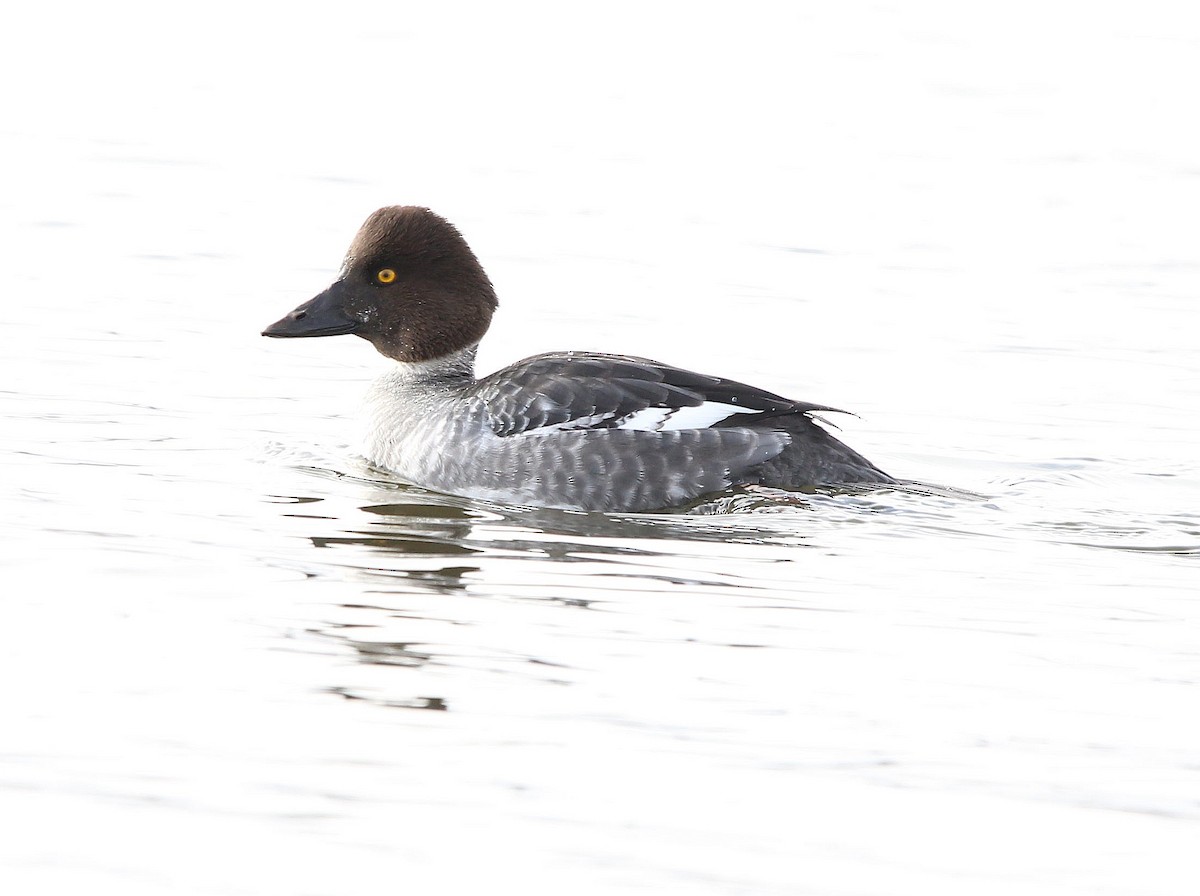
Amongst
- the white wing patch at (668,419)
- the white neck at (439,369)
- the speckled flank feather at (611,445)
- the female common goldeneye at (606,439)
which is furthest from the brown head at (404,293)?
the white wing patch at (668,419)

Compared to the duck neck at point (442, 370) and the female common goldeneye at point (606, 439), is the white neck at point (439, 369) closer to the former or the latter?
the duck neck at point (442, 370)

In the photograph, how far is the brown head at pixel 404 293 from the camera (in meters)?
10.1

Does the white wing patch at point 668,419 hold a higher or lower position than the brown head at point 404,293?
lower

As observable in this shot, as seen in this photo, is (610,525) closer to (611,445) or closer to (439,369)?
(611,445)

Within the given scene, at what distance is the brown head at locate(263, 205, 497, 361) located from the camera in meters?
10.1

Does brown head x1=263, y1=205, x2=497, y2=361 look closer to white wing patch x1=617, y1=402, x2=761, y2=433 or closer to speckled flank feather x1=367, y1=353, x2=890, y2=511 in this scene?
speckled flank feather x1=367, y1=353, x2=890, y2=511

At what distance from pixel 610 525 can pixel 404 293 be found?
2096mm

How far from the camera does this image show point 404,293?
1020 cm

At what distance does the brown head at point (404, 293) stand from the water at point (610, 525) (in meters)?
0.69

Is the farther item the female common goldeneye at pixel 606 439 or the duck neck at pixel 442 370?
the duck neck at pixel 442 370

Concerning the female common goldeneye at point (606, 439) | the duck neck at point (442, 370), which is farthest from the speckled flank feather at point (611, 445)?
the duck neck at point (442, 370)

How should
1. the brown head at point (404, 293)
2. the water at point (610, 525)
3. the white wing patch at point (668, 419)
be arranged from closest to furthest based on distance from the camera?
the water at point (610, 525) → the white wing patch at point (668, 419) → the brown head at point (404, 293)

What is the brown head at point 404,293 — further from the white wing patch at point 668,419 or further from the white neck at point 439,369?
the white wing patch at point 668,419

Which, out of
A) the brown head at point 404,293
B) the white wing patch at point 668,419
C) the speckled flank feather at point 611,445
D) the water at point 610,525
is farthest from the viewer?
the brown head at point 404,293
